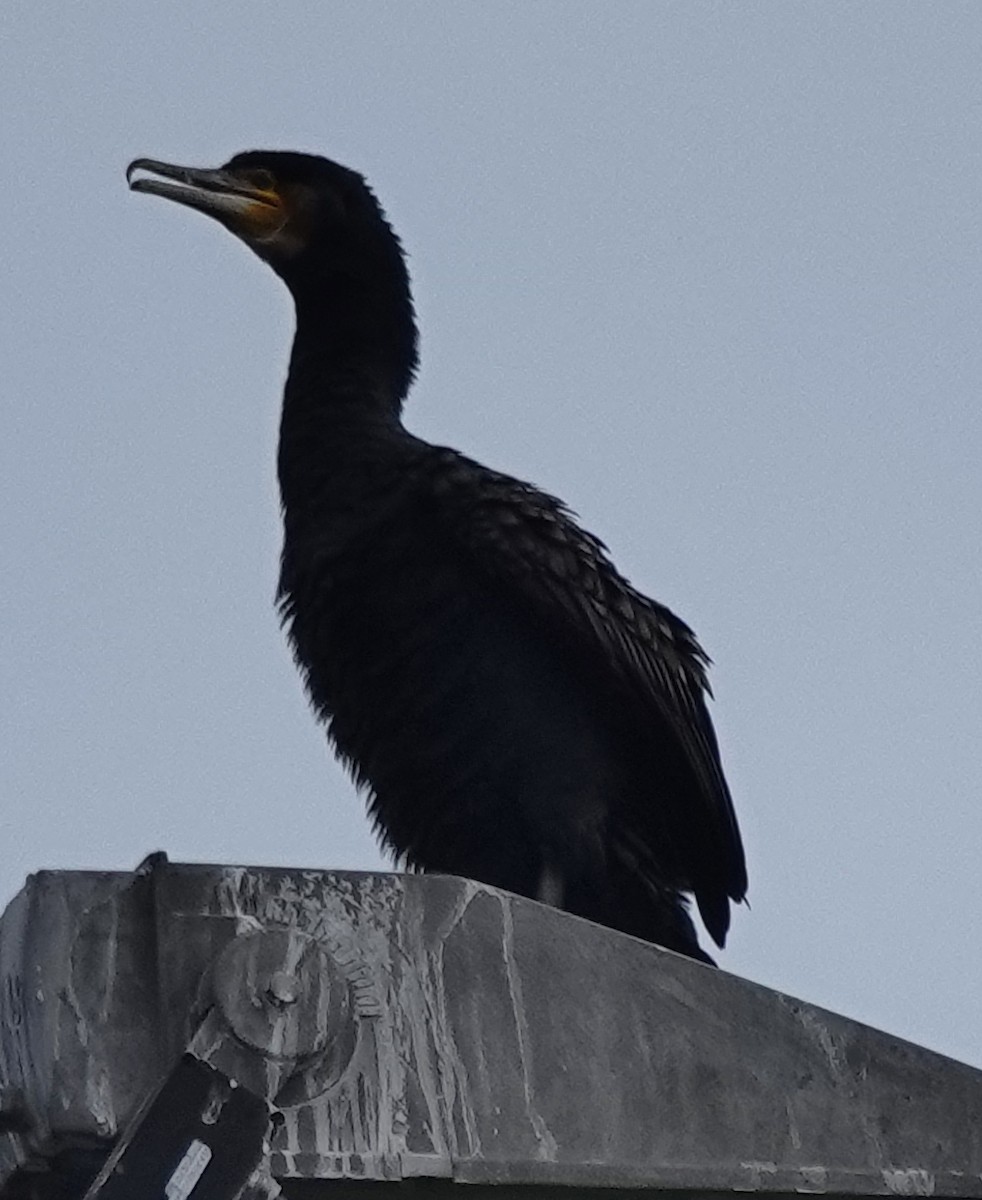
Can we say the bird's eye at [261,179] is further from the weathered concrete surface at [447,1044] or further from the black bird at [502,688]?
the weathered concrete surface at [447,1044]

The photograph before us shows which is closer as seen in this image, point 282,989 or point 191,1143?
point 191,1143

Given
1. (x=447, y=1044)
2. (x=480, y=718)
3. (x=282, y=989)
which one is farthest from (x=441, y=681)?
(x=282, y=989)

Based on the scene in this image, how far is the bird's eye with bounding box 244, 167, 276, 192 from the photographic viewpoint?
276 inches

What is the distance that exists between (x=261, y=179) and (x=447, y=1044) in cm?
407

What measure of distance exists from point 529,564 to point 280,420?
911 mm

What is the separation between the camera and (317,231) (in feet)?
22.6

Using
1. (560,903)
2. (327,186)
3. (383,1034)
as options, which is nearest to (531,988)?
(383,1034)

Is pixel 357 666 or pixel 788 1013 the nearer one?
pixel 788 1013

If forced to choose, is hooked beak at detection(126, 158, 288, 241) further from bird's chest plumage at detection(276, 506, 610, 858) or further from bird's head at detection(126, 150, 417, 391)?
bird's chest plumage at detection(276, 506, 610, 858)

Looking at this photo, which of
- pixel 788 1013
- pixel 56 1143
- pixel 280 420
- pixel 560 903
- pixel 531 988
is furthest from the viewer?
pixel 280 420

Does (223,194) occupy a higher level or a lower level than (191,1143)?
higher

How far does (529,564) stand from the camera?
590cm

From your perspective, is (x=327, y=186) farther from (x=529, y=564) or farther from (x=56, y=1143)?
(x=56, y=1143)

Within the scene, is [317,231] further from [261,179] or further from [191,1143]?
[191,1143]
